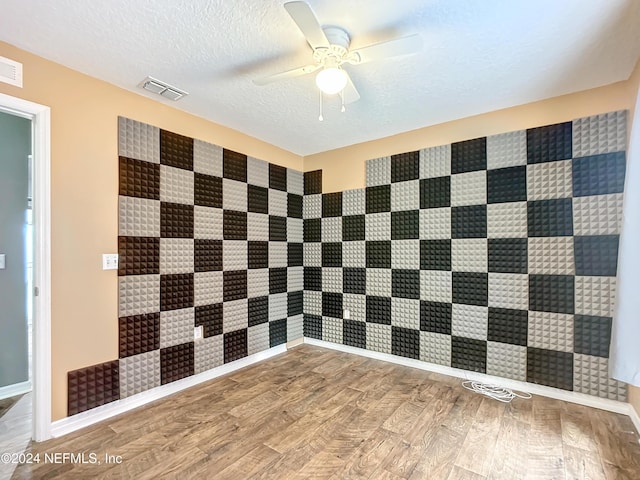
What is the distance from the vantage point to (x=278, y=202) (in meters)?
3.69

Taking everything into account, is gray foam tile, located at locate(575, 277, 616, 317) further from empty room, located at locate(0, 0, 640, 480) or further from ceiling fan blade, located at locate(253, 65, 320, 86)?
ceiling fan blade, located at locate(253, 65, 320, 86)

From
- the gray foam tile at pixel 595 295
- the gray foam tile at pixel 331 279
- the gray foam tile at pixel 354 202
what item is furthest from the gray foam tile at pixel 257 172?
the gray foam tile at pixel 595 295

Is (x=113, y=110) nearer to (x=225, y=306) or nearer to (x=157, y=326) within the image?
(x=157, y=326)

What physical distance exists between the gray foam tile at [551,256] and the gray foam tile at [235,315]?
9.30ft

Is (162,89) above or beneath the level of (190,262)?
above

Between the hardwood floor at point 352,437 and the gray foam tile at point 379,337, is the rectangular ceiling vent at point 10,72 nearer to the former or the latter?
the hardwood floor at point 352,437

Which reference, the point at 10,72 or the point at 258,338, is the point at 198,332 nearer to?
the point at 258,338

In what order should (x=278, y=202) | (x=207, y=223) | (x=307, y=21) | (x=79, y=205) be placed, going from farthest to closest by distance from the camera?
(x=278, y=202) < (x=207, y=223) < (x=79, y=205) < (x=307, y=21)

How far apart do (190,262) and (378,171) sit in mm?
2288

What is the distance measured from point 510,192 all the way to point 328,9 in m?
2.18

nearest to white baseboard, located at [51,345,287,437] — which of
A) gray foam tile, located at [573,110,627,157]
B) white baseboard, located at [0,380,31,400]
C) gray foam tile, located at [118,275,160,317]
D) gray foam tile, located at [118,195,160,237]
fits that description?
gray foam tile, located at [118,275,160,317]

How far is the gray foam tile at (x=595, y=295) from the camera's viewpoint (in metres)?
2.25

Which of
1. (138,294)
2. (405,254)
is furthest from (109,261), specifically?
(405,254)

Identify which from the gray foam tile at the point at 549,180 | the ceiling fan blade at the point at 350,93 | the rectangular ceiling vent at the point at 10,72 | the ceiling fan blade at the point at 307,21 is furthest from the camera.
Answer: the gray foam tile at the point at 549,180
